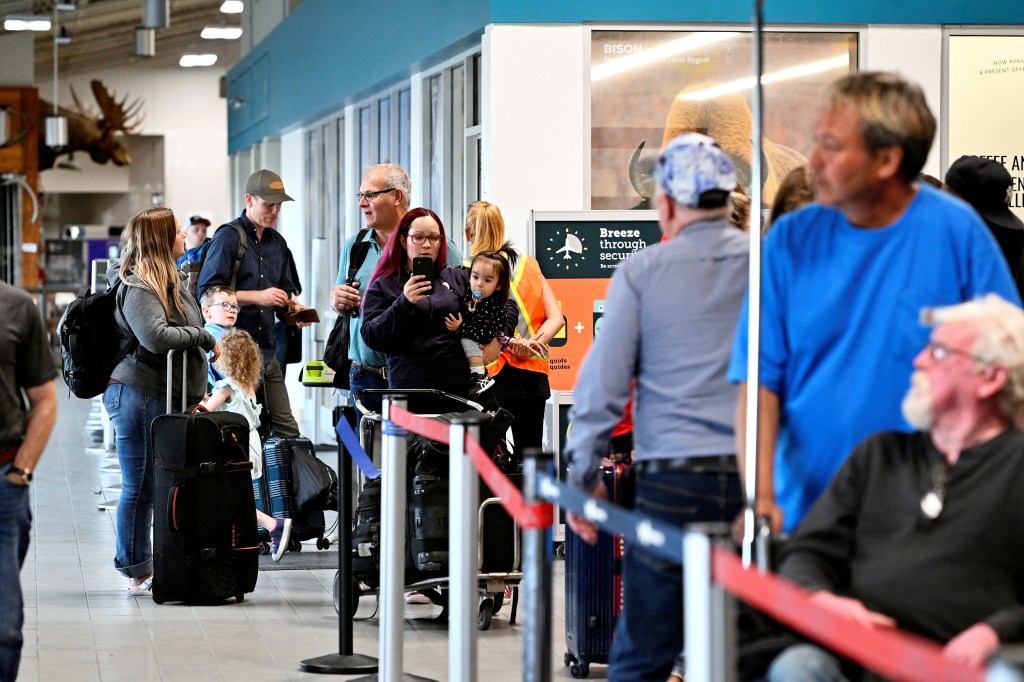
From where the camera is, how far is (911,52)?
8.16 m

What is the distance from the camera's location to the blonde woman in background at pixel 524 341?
690 centimetres

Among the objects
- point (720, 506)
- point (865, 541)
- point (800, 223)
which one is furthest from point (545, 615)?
point (800, 223)

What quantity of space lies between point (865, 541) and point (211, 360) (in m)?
4.98

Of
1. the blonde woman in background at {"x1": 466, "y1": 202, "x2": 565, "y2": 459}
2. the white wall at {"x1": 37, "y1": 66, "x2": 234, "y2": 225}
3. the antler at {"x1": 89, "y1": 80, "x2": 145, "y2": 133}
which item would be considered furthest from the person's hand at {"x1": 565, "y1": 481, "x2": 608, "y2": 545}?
the white wall at {"x1": 37, "y1": 66, "x2": 234, "y2": 225}

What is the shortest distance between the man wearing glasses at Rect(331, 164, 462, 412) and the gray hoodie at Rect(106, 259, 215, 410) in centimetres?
63

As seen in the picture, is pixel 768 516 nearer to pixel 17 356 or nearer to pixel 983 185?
pixel 17 356

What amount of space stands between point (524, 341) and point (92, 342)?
1.80 m

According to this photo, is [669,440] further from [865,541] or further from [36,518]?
[36,518]

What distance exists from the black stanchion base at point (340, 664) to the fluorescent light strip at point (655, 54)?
3.74m

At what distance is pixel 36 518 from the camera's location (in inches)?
349

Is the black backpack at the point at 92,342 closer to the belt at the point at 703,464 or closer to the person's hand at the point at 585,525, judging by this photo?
the person's hand at the point at 585,525

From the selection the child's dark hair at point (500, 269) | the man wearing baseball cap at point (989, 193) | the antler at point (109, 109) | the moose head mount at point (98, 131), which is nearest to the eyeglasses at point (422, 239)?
the child's dark hair at point (500, 269)

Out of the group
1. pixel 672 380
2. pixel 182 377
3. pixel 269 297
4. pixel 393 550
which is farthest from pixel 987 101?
pixel 672 380

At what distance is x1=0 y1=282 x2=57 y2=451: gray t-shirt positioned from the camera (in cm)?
397
